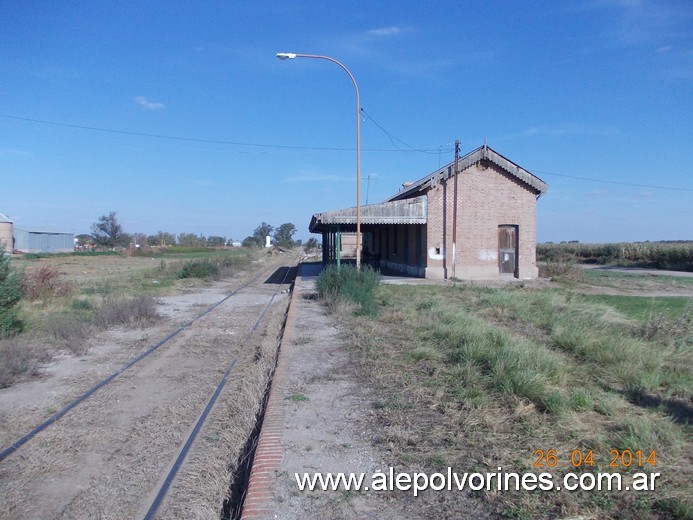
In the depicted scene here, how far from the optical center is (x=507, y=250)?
27016mm

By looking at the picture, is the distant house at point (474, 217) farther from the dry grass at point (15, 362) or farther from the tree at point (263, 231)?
the tree at point (263, 231)

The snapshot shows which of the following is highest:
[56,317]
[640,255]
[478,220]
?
[478,220]

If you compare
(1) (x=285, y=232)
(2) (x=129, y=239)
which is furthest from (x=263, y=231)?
(2) (x=129, y=239)

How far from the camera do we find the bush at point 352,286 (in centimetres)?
1526

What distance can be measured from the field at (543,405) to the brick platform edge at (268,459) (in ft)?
3.27

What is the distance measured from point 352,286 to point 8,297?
8259 millimetres

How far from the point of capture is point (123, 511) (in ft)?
15.7

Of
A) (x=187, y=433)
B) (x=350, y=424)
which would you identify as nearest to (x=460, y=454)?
(x=350, y=424)

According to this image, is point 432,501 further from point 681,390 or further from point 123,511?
point 681,390

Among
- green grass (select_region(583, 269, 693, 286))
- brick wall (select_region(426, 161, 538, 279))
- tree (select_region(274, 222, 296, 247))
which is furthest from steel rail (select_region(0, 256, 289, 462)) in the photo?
tree (select_region(274, 222, 296, 247))

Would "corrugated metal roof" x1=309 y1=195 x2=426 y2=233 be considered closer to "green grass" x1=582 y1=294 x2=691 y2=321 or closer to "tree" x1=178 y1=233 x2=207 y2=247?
"green grass" x1=582 y1=294 x2=691 y2=321

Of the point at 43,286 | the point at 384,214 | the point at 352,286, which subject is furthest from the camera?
the point at 384,214

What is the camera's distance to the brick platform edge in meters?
4.23

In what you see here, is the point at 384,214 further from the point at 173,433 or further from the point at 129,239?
the point at 129,239
